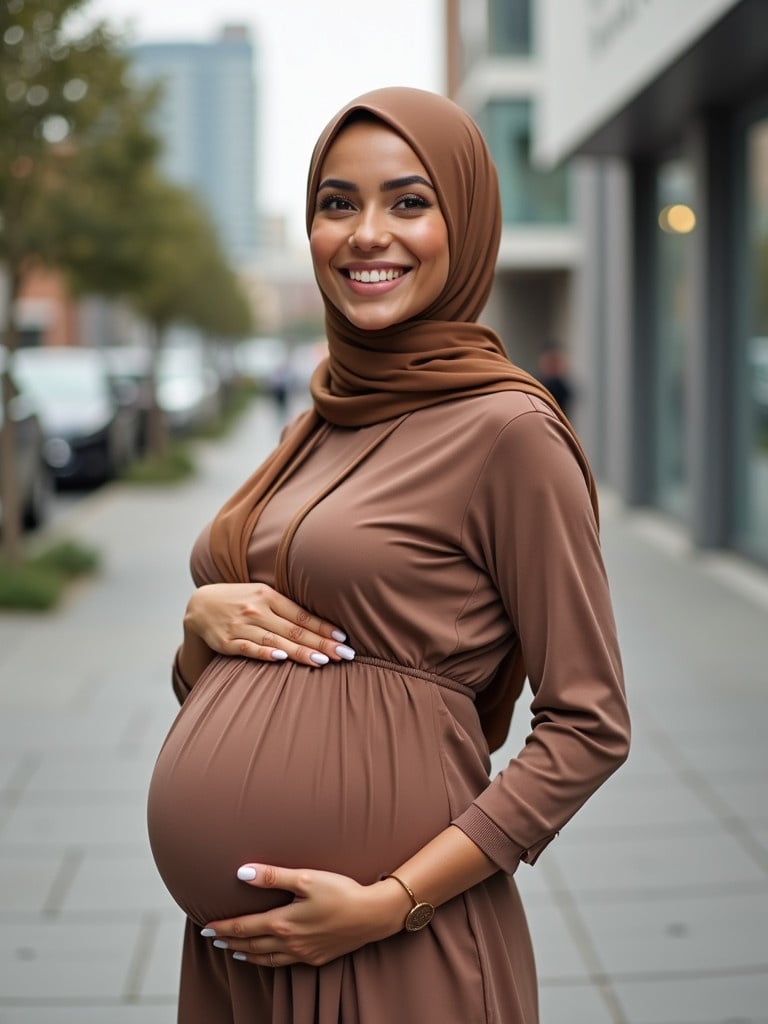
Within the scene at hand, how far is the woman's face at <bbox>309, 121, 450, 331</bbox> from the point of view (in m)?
1.96

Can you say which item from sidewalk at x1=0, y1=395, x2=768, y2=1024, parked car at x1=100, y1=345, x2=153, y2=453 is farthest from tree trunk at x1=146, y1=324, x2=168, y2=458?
sidewalk at x1=0, y1=395, x2=768, y2=1024

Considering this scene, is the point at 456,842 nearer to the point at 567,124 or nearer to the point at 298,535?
the point at 298,535

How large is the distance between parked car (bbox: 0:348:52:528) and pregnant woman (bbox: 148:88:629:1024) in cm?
1242

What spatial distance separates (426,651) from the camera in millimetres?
1952

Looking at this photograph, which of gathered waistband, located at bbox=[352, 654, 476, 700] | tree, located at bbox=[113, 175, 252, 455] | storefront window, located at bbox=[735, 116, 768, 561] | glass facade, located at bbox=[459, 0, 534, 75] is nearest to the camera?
gathered waistband, located at bbox=[352, 654, 476, 700]

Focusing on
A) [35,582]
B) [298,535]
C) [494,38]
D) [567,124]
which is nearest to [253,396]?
[494,38]

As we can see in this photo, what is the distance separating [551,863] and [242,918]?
131 inches

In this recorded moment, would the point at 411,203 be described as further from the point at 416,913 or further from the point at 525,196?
the point at 525,196

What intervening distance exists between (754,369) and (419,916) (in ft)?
35.2

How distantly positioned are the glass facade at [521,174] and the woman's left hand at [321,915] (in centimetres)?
2705

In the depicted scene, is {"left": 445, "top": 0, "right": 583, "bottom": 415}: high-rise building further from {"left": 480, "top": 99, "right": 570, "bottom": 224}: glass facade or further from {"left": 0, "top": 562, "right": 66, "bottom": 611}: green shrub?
{"left": 0, "top": 562, "right": 66, "bottom": 611}: green shrub

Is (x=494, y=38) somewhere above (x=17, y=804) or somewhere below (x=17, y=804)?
above

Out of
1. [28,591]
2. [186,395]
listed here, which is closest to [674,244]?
[28,591]

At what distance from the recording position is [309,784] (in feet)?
6.38
